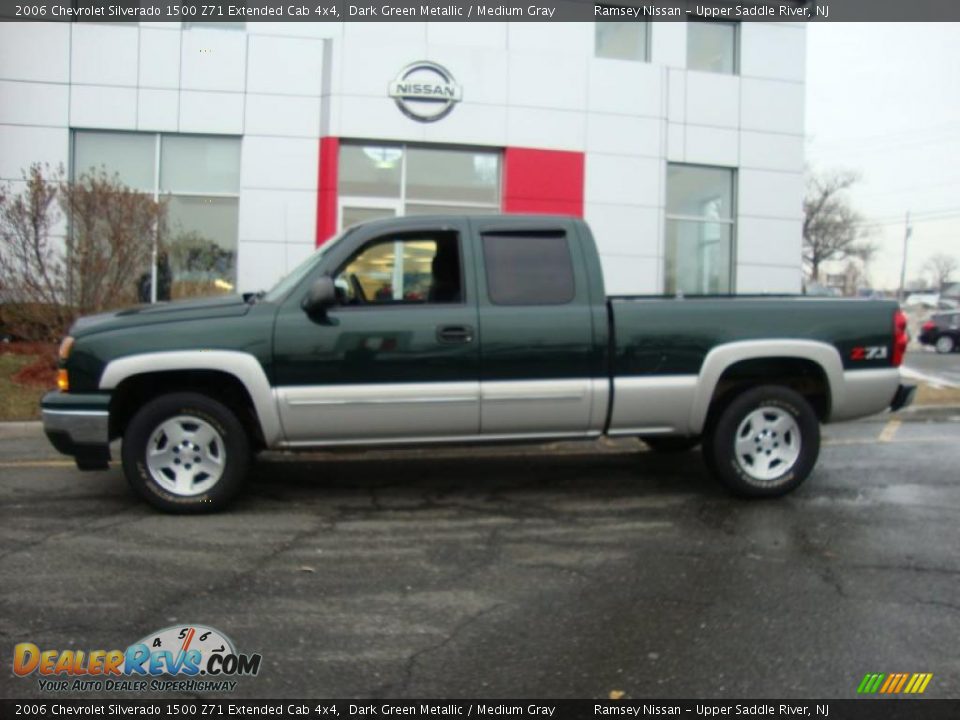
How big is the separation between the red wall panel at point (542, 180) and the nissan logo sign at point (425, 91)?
135 centimetres

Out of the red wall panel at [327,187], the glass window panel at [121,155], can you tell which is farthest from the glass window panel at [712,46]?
the glass window panel at [121,155]

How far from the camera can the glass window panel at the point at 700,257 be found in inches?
615

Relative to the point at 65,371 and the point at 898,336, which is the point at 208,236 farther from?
the point at 898,336

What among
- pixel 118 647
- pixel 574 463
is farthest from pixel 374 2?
pixel 118 647

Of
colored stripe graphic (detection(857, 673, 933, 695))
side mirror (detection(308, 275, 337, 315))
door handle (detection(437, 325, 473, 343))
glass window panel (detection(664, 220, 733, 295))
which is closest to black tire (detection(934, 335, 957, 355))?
glass window panel (detection(664, 220, 733, 295))

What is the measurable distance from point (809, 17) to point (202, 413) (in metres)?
14.9

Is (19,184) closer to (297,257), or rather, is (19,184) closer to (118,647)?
(297,257)

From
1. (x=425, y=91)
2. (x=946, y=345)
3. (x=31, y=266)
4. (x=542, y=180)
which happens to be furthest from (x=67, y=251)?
(x=946, y=345)

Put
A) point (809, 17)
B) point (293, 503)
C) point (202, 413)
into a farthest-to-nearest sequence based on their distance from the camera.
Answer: point (809, 17)
point (293, 503)
point (202, 413)

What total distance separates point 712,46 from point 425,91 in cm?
585

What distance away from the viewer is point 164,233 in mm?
10969

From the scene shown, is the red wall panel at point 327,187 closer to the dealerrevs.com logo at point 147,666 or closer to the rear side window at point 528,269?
the rear side window at point 528,269

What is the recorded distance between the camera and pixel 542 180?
14258 millimetres

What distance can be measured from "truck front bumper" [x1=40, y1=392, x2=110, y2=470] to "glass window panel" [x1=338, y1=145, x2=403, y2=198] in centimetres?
938
